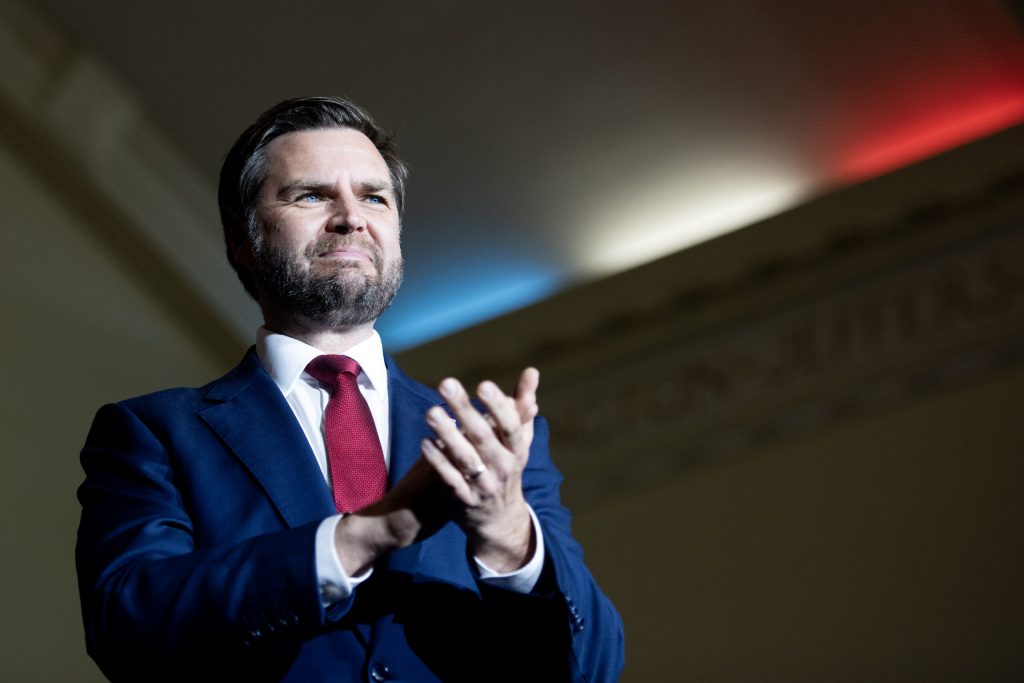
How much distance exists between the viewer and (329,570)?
1612 mm

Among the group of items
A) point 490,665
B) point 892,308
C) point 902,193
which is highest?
point 902,193

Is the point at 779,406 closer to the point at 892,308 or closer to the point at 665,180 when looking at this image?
the point at 892,308

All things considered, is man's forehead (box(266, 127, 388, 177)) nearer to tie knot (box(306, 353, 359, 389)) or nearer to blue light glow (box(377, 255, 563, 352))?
tie knot (box(306, 353, 359, 389))

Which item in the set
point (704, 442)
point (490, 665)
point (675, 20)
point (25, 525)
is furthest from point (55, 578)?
point (490, 665)

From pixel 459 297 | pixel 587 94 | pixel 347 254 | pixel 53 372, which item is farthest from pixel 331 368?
pixel 459 297

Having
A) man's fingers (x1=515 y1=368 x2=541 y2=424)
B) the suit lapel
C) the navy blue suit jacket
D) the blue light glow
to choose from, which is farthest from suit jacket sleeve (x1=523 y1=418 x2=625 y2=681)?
the blue light glow

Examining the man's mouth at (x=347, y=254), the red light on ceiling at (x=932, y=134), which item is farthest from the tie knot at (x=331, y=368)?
the red light on ceiling at (x=932, y=134)

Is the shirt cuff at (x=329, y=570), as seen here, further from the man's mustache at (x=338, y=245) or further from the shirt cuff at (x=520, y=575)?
the man's mustache at (x=338, y=245)

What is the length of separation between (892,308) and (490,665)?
3820 mm

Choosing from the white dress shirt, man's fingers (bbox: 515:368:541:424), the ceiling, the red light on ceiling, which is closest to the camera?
man's fingers (bbox: 515:368:541:424)

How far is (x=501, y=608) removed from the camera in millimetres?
1740

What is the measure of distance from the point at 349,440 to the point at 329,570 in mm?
279

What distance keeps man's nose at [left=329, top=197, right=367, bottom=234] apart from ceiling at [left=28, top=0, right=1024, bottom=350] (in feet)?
10.6

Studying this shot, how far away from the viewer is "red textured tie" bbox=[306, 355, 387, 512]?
183 cm
